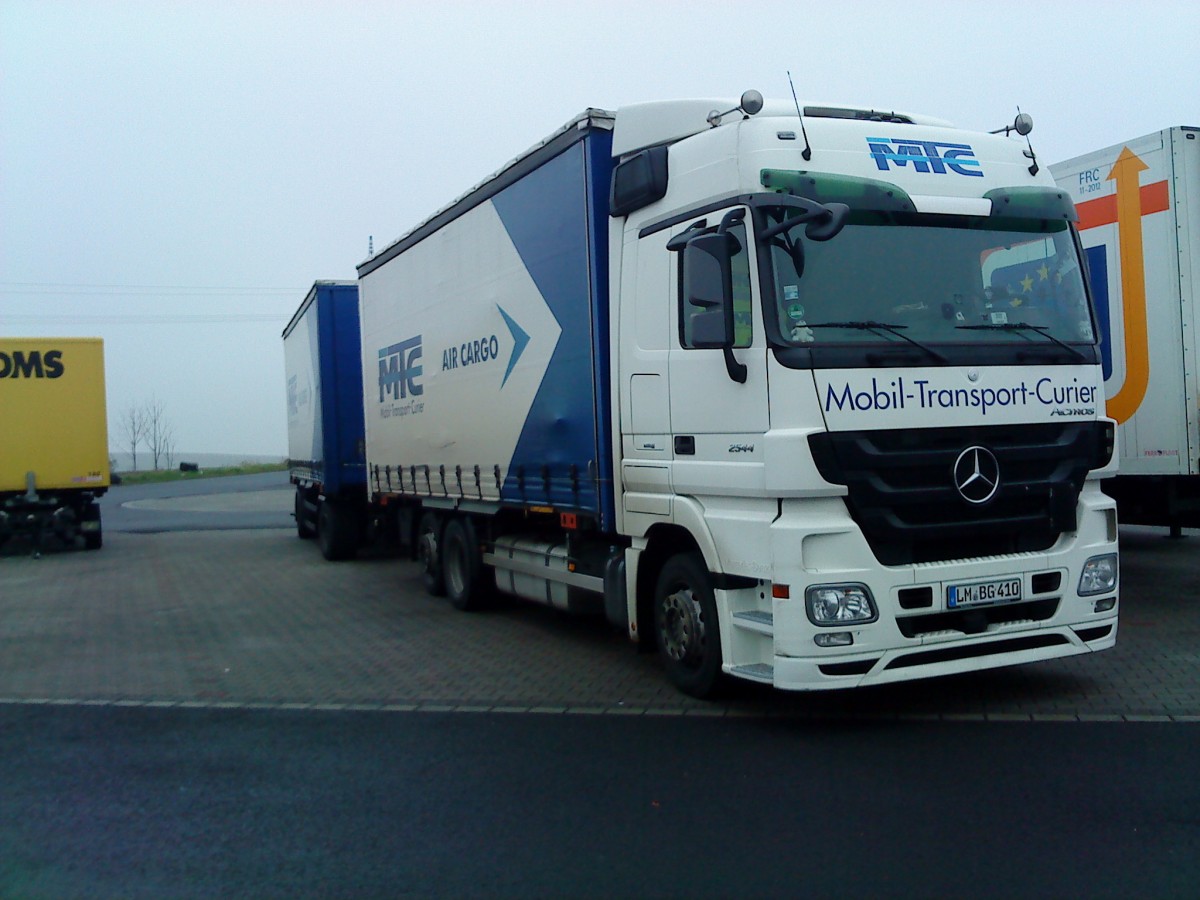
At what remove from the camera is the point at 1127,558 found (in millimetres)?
12633

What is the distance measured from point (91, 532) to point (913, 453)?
17256mm

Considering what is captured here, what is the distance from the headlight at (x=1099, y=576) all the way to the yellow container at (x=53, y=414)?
17.0m

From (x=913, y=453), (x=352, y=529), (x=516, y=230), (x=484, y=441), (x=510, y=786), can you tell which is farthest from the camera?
(x=352, y=529)

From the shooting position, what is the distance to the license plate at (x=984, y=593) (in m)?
6.08

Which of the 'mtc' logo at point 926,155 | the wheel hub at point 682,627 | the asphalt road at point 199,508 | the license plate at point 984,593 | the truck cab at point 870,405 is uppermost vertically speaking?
Result: the 'mtc' logo at point 926,155

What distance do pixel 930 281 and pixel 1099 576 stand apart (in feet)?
6.55

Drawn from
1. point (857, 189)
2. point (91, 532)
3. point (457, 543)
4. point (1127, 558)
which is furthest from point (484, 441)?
point (91, 532)

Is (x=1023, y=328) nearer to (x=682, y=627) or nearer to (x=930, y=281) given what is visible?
(x=930, y=281)

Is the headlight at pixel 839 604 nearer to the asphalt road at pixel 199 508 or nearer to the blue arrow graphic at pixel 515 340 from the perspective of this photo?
the blue arrow graphic at pixel 515 340

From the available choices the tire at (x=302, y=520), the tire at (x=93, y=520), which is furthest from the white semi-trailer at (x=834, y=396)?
the tire at (x=93, y=520)

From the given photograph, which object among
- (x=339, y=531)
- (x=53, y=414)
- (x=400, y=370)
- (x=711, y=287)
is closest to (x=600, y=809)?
(x=711, y=287)

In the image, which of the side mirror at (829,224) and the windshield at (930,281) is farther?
the windshield at (930,281)

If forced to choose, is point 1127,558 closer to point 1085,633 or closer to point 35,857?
point 1085,633

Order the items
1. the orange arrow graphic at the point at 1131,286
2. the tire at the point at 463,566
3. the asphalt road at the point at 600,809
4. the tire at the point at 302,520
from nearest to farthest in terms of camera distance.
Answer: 1. the asphalt road at the point at 600,809
2. the orange arrow graphic at the point at 1131,286
3. the tire at the point at 463,566
4. the tire at the point at 302,520
